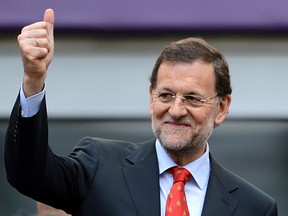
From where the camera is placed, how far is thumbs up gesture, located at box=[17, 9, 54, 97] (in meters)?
2.86

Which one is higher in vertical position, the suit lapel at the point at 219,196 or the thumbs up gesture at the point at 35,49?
the thumbs up gesture at the point at 35,49

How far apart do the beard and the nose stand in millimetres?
21

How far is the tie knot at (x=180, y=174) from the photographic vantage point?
3385mm

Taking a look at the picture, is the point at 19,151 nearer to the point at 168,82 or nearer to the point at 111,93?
the point at 168,82

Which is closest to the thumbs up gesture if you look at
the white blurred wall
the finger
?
the finger

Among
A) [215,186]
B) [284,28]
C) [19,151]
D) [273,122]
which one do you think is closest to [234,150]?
[273,122]

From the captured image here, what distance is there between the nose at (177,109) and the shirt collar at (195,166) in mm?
198

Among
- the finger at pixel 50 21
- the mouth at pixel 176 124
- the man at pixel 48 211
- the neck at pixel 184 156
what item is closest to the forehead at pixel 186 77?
the mouth at pixel 176 124

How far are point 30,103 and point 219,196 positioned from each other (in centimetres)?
81

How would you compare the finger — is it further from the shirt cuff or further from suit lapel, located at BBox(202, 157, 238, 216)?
suit lapel, located at BBox(202, 157, 238, 216)

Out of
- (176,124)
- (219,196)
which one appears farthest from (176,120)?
(219,196)

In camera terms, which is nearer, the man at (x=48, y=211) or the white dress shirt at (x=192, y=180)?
the white dress shirt at (x=192, y=180)

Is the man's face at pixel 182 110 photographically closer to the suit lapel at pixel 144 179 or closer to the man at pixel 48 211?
the suit lapel at pixel 144 179
